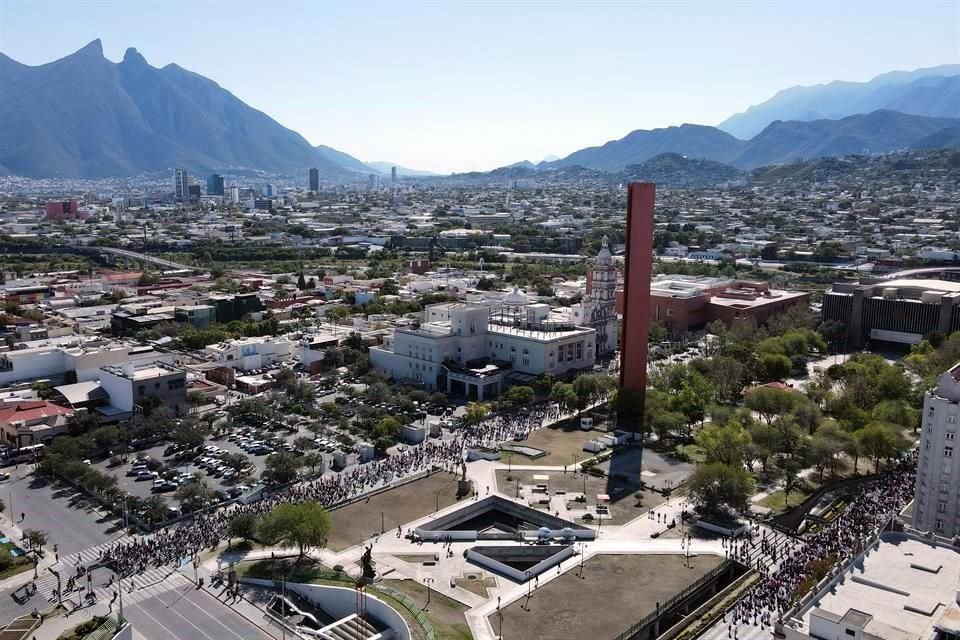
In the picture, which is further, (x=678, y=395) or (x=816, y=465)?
(x=678, y=395)

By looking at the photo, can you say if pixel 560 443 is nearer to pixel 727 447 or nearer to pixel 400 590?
pixel 727 447

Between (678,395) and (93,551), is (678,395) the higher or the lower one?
the higher one

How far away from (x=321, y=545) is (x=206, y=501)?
697cm

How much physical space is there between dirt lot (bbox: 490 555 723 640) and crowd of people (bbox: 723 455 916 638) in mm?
1856

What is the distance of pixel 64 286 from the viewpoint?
78625mm

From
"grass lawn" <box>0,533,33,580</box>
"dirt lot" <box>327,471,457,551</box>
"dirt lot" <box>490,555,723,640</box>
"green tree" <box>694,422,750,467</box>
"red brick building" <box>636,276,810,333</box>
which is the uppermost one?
"red brick building" <box>636,276,810,333</box>

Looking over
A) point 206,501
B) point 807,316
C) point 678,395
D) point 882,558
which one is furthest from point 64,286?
point 882,558

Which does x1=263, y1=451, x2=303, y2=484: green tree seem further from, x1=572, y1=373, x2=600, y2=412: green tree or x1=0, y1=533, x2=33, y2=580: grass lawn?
x1=572, y1=373, x2=600, y2=412: green tree

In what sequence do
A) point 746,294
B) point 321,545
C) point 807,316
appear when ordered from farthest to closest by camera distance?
point 746,294
point 807,316
point 321,545

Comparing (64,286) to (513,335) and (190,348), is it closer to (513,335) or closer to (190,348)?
(190,348)

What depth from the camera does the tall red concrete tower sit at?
133ft

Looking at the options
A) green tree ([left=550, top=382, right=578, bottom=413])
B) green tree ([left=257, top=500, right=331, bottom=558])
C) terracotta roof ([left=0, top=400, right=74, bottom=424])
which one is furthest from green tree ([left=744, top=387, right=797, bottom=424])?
terracotta roof ([left=0, top=400, right=74, bottom=424])

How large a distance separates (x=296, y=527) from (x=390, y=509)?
561cm

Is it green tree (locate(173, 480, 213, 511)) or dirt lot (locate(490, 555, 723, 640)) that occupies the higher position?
green tree (locate(173, 480, 213, 511))
